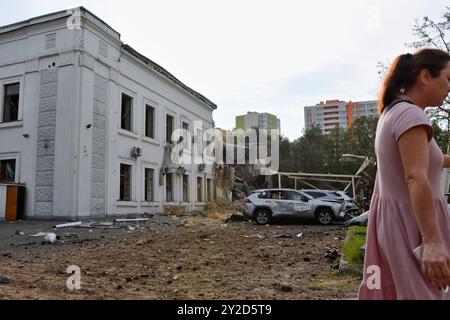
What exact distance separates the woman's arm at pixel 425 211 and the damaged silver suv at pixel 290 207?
51.4 feet

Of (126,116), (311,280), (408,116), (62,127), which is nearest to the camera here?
(408,116)

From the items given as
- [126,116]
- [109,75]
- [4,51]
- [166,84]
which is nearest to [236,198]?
[166,84]

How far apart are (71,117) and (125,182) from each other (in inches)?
188

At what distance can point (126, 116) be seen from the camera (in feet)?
68.2

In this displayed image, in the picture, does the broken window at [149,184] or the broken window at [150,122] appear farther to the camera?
the broken window at [150,122]

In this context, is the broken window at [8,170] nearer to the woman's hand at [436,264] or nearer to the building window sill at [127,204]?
the building window sill at [127,204]

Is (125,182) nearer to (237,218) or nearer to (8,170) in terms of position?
(8,170)

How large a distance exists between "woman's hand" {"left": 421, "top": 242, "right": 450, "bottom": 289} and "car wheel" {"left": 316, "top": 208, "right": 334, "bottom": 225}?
51.4ft

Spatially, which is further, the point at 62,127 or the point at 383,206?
the point at 62,127

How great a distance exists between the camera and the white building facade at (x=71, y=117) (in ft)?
54.0

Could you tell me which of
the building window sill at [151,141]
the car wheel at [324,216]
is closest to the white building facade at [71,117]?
the building window sill at [151,141]

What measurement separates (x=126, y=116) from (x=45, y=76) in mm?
4585
